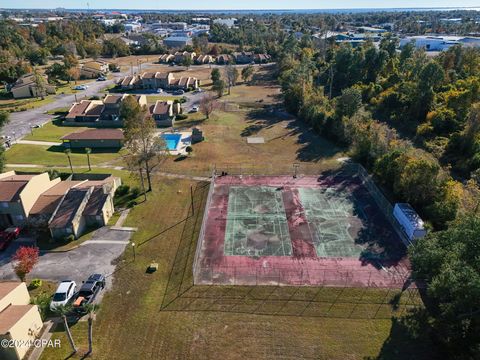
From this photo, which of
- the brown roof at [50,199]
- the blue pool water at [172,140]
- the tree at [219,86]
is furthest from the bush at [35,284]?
the tree at [219,86]

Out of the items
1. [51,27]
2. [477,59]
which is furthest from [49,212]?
[51,27]

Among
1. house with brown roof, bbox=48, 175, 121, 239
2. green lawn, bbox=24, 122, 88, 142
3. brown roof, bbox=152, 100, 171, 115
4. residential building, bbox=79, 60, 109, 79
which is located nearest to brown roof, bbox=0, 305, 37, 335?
house with brown roof, bbox=48, 175, 121, 239

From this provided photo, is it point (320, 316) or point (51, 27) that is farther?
point (51, 27)

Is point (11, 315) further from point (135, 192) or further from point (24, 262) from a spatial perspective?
point (135, 192)

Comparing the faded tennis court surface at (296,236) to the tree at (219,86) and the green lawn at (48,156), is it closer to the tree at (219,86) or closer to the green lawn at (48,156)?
the green lawn at (48,156)

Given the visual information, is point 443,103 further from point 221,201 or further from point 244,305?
point 244,305

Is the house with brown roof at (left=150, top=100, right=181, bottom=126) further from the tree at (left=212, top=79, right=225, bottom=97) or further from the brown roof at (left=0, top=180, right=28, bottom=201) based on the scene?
the brown roof at (left=0, top=180, right=28, bottom=201)
